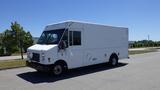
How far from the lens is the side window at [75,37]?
11.4 m

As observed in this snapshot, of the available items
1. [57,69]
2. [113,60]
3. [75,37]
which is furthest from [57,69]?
[113,60]

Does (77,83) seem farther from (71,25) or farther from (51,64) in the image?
(71,25)

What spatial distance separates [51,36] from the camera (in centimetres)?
1164

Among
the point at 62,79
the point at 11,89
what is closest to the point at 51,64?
the point at 62,79

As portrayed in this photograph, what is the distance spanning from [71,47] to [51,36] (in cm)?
126

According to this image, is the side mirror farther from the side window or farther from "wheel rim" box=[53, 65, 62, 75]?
"wheel rim" box=[53, 65, 62, 75]

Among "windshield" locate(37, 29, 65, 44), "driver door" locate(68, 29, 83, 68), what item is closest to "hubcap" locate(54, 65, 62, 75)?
"driver door" locate(68, 29, 83, 68)

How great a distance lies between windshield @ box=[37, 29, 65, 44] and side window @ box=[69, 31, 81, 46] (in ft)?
1.94

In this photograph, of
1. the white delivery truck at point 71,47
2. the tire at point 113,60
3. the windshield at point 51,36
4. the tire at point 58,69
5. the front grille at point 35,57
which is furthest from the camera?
the tire at point 113,60

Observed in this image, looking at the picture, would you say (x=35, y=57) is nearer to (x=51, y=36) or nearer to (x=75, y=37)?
(x=51, y=36)

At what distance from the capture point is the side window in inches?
450

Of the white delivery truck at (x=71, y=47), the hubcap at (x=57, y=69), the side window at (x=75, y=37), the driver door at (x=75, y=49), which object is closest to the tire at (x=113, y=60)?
the white delivery truck at (x=71, y=47)

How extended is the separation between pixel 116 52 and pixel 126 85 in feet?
21.3

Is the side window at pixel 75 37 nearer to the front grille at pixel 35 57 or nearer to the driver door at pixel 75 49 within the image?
the driver door at pixel 75 49
